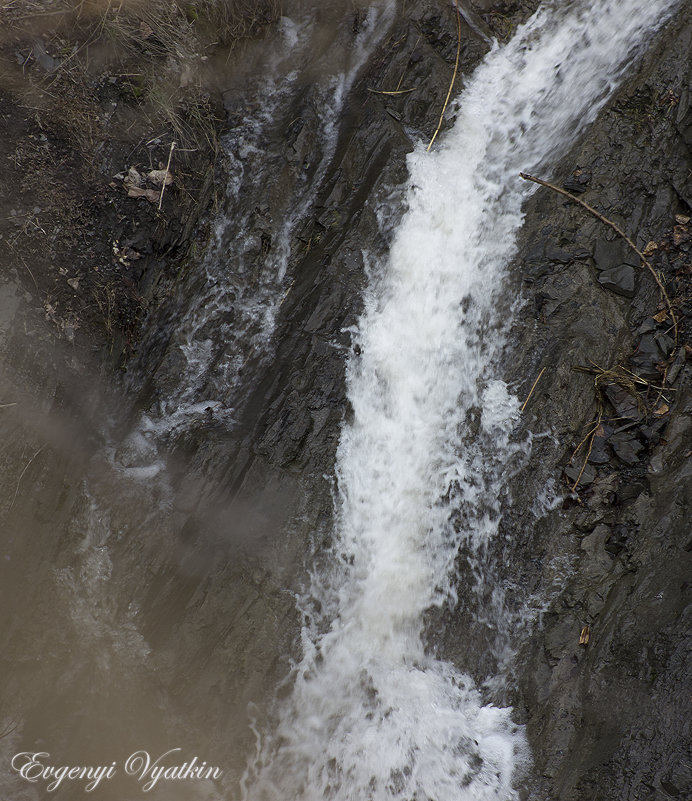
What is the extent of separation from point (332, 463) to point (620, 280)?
2725mm

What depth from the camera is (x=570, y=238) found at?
4.23 meters

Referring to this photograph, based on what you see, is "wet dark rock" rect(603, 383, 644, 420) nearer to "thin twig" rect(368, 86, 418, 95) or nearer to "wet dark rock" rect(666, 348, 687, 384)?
"wet dark rock" rect(666, 348, 687, 384)

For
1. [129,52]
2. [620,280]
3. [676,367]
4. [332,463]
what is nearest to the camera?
[676,367]

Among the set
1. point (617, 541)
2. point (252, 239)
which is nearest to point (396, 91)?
point (252, 239)

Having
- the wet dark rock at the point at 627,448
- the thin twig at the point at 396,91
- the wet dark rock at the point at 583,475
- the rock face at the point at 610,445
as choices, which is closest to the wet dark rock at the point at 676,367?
the rock face at the point at 610,445

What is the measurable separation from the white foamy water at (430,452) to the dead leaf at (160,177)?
81.4 inches

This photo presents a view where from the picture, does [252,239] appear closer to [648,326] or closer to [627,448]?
[648,326]

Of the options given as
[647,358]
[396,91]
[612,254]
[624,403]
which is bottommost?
[624,403]

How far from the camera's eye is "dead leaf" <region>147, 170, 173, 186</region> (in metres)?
4.59

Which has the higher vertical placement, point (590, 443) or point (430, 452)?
point (590, 443)

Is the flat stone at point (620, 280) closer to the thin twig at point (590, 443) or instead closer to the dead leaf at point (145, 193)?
the thin twig at point (590, 443)

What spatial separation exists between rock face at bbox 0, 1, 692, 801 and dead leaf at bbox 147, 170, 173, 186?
0.53m

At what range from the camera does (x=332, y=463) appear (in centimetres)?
439

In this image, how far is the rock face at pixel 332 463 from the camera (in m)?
3.86
